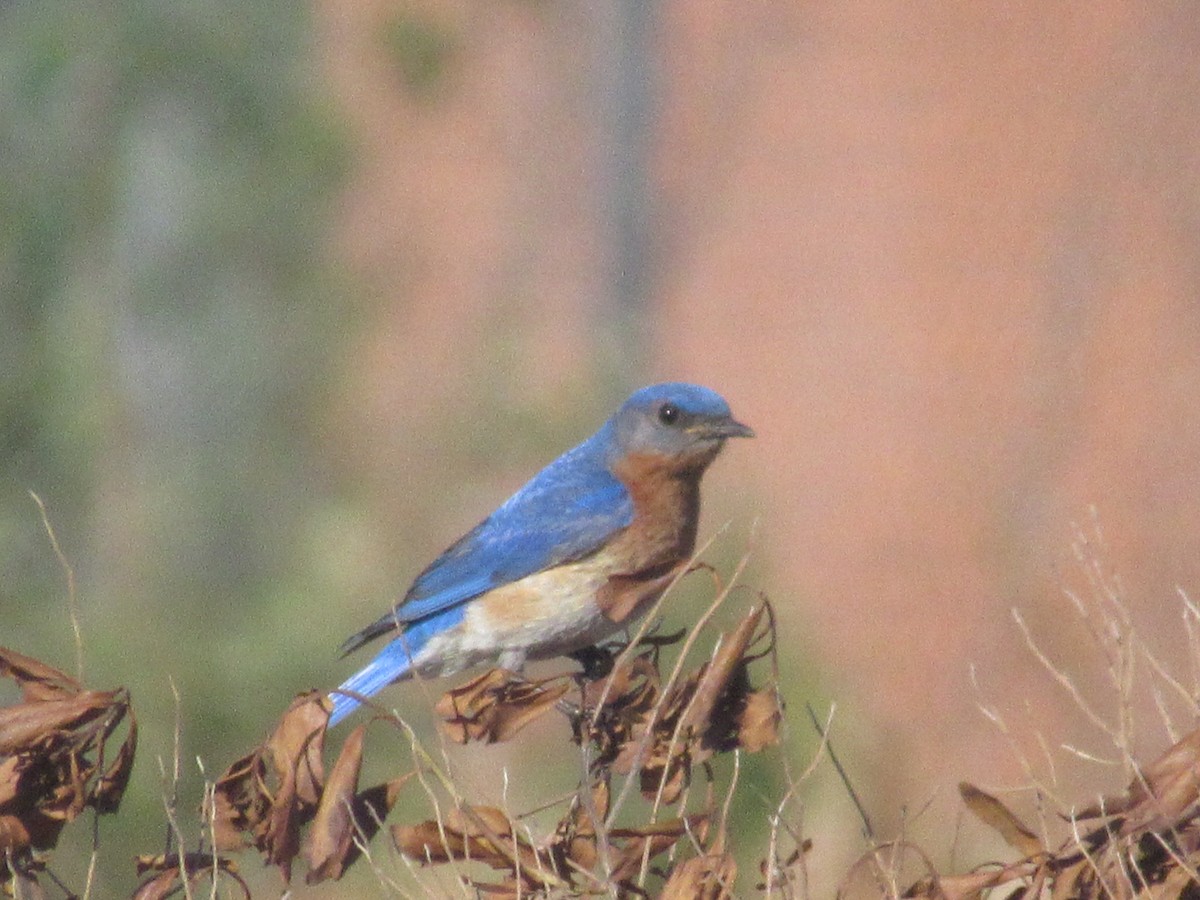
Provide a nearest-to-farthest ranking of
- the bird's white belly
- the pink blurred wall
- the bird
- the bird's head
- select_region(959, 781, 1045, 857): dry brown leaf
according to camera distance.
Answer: select_region(959, 781, 1045, 857): dry brown leaf
the bird's white belly
the bird
the bird's head
the pink blurred wall

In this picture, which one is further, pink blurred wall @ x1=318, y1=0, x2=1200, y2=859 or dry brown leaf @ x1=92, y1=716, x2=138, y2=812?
pink blurred wall @ x1=318, y1=0, x2=1200, y2=859

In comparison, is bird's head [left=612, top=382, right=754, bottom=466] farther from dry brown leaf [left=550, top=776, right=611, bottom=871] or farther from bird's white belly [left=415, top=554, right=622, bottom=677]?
dry brown leaf [left=550, top=776, right=611, bottom=871]

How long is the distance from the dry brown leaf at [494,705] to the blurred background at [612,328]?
10.5 feet

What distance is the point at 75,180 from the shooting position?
942 centimetres

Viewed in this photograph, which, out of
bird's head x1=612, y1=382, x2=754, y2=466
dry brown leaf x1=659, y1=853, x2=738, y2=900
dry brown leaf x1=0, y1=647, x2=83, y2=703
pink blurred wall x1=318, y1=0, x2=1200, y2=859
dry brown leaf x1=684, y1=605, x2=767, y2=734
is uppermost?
dry brown leaf x1=684, y1=605, x2=767, y2=734

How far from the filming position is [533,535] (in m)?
4.77

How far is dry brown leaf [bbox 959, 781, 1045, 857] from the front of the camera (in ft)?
8.83

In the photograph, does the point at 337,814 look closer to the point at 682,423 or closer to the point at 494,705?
the point at 494,705

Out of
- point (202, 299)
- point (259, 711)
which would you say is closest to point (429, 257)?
point (202, 299)

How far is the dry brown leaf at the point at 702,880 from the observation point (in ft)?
9.05

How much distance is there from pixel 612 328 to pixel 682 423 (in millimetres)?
8413

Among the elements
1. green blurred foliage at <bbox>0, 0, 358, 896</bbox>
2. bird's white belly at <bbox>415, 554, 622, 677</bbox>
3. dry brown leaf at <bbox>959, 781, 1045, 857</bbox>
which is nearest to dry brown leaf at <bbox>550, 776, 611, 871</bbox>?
dry brown leaf at <bbox>959, 781, 1045, 857</bbox>

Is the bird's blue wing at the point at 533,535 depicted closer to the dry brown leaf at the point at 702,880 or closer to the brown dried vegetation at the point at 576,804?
the brown dried vegetation at the point at 576,804

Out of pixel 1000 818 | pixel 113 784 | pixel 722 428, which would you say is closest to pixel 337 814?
pixel 113 784
